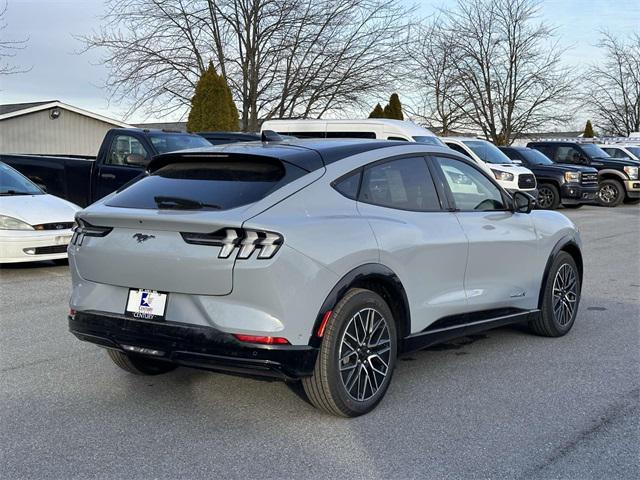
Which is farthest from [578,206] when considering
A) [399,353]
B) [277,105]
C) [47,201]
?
[399,353]

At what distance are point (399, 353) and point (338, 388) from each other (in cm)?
71

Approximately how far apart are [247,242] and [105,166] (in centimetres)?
935

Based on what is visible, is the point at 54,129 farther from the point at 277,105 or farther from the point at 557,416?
the point at 557,416

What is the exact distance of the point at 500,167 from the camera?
62.0 feet

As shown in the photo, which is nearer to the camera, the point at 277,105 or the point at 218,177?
the point at 218,177

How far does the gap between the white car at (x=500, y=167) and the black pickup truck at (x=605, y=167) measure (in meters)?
5.02

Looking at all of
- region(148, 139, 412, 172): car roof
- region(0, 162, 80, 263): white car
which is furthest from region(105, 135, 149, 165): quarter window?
region(148, 139, 412, 172): car roof

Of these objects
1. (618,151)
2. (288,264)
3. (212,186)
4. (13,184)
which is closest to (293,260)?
(288,264)

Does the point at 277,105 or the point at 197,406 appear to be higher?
the point at 277,105

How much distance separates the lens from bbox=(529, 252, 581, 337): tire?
6336mm

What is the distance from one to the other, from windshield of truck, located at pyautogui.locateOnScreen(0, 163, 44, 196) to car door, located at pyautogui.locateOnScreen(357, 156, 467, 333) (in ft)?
23.4

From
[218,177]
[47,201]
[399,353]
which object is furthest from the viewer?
[47,201]

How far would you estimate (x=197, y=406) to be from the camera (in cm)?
465

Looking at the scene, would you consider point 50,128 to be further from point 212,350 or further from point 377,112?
point 212,350
